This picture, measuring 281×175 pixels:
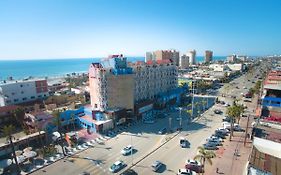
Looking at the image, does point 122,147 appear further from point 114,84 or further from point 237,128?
point 237,128

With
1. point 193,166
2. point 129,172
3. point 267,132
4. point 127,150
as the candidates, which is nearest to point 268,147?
point 267,132

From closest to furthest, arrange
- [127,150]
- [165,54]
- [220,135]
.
Result: [127,150], [220,135], [165,54]

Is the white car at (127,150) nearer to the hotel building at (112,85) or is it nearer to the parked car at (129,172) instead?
the parked car at (129,172)

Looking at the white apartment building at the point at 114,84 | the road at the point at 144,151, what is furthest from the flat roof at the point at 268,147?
the white apartment building at the point at 114,84

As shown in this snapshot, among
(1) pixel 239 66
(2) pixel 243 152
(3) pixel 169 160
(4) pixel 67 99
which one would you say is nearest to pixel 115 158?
(3) pixel 169 160

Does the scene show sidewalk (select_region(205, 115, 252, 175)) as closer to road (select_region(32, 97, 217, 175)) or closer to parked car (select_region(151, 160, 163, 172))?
road (select_region(32, 97, 217, 175))

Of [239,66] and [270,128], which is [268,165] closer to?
[270,128]
